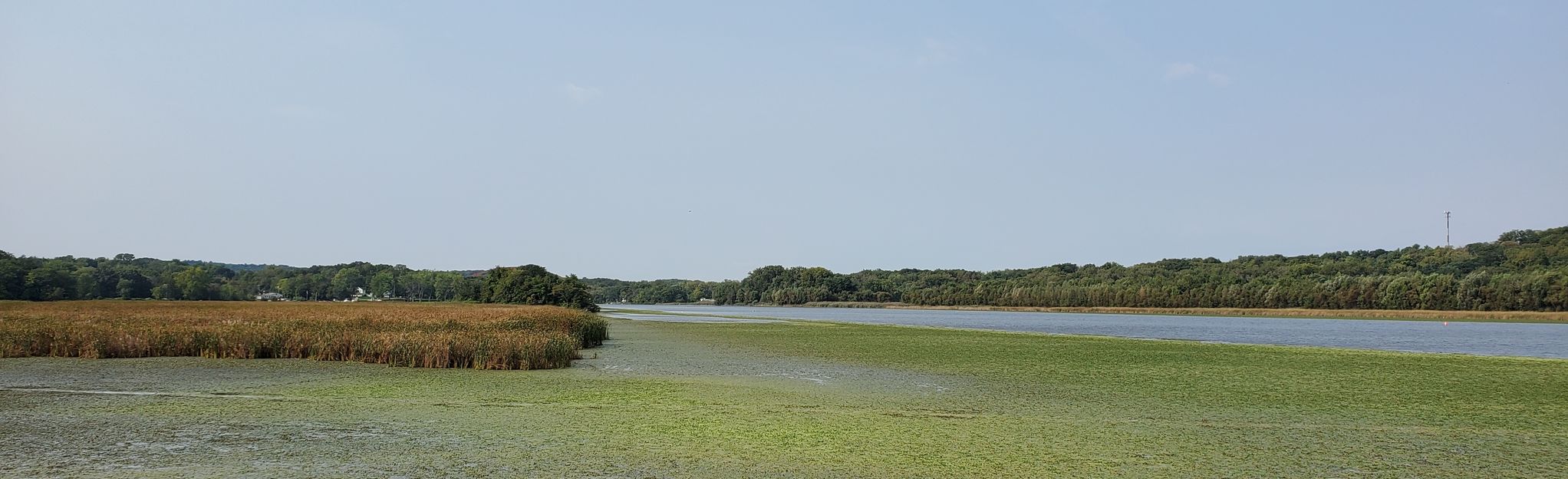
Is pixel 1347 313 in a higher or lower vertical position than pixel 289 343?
higher

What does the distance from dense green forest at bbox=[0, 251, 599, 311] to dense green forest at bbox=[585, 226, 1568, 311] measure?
6654cm

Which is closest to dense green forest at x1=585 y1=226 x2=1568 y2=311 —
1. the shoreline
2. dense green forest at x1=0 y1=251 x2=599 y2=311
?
the shoreline

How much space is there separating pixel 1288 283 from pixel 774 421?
329 feet

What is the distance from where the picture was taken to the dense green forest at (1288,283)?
76125 mm

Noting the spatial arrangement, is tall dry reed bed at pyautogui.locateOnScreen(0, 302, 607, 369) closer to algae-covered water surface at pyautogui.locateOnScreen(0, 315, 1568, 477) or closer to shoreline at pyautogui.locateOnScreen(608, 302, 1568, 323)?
algae-covered water surface at pyautogui.locateOnScreen(0, 315, 1568, 477)

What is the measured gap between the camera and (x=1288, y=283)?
9706 cm

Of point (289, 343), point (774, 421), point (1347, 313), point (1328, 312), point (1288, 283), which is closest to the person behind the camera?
point (774, 421)

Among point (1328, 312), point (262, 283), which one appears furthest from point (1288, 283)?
point (262, 283)

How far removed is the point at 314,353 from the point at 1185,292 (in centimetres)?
10229

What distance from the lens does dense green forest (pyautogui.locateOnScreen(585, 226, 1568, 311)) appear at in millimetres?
76125

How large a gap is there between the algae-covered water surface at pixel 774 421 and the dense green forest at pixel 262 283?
1958 inches

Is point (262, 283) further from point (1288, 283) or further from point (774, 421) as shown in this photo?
point (774, 421)

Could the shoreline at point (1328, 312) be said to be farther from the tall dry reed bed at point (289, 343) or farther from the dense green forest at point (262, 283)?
the tall dry reed bed at point (289, 343)

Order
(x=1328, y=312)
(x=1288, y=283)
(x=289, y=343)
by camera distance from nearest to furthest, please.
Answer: (x=289, y=343)
(x=1328, y=312)
(x=1288, y=283)
